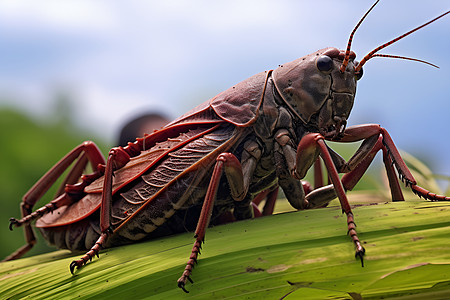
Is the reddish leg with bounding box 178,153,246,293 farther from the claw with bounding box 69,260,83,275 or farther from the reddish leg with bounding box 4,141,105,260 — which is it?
the reddish leg with bounding box 4,141,105,260

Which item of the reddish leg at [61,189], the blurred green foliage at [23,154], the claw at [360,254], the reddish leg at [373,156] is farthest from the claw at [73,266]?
the blurred green foliage at [23,154]

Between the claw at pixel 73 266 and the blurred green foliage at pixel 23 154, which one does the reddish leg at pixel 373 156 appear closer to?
the claw at pixel 73 266

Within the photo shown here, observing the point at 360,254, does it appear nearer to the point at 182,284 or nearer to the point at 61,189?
the point at 182,284

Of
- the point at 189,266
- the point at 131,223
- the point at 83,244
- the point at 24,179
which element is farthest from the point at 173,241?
the point at 24,179

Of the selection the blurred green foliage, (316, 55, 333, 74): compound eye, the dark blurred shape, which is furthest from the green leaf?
the blurred green foliage

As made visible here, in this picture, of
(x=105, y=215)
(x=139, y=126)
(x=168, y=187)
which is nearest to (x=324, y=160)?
(x=168, y=187)
